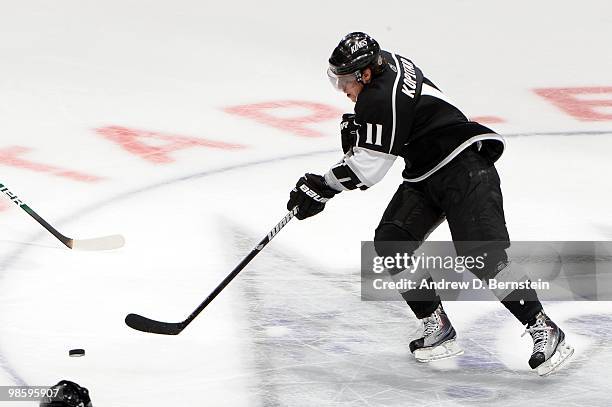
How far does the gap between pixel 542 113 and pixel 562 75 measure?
0.69 meters

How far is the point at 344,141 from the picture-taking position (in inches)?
165

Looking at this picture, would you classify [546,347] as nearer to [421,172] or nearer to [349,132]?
[421,172]

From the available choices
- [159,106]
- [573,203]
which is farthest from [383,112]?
[159,106]

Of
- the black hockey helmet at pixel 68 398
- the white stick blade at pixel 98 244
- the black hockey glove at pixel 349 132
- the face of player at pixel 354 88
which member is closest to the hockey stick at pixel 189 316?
the black hockey glove at pixel 349 132

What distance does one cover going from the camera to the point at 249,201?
231 inches

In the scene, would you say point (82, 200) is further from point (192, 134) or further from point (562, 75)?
point (562, 75)

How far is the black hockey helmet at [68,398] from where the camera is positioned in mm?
2957

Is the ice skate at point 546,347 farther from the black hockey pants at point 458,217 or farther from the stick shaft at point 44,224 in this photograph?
the stick shaft at point 44,224

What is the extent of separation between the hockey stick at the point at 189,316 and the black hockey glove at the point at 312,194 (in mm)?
105

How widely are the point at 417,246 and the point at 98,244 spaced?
154 cm

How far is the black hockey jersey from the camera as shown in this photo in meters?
4.04

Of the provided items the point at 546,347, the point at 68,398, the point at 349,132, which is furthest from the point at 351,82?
the point at 68,398

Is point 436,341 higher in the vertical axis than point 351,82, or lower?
lower

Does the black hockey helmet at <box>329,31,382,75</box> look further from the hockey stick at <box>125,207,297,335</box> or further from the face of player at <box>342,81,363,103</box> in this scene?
the hockey stick at <box>125,207,297,335</box>
